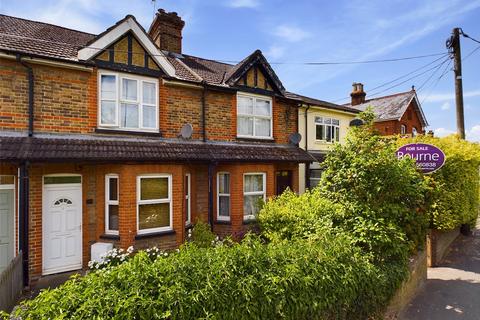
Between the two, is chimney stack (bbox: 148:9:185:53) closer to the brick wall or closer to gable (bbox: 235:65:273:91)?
gable (bbox: 235:65:273:91)

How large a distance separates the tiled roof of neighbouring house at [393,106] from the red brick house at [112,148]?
18341 mm

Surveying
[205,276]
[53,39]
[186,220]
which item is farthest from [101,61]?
[205,276]

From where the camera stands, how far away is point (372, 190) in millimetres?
6133

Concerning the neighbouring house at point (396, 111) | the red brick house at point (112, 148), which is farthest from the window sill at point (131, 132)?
the neighbouring house at point (396, 111)

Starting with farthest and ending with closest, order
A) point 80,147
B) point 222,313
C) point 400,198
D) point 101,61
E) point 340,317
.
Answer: point 101,61
point 80,147
point 400,198
point 340,317
point 222,313

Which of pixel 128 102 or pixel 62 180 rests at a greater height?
pixel 128 102

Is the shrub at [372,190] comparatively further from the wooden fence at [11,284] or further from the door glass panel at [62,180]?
the door glass panel at [62,180]

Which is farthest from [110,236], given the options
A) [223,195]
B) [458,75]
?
[458,75]

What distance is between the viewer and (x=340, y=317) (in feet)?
15.1

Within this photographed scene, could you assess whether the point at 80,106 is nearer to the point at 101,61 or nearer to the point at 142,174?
the point at 101,61

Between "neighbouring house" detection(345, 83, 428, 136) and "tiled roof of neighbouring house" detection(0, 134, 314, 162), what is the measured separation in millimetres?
17786

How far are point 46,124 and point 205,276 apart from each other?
22.1ft

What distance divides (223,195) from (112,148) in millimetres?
4481

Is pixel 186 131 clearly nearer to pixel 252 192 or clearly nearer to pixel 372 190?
pixel 252 192
